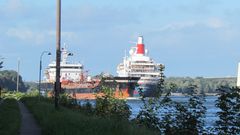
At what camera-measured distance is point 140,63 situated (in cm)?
12112

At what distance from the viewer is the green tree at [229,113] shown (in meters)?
14.9

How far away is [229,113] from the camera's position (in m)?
15.1

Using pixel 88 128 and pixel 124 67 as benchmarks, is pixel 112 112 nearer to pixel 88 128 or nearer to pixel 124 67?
pixel 88 128

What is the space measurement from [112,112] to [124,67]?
320 feet

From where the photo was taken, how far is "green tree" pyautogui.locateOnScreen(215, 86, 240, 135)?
1494 cm

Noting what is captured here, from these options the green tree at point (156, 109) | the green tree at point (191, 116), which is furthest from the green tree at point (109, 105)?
the green tree at point (191, 116)

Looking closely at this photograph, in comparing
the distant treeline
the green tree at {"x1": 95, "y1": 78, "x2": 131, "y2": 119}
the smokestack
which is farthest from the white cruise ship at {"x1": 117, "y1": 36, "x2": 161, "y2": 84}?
the green tree at {"x1": 95, "y1": 78, "x2": 131, "y2": 119}

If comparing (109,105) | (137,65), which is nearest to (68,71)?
(137,65)

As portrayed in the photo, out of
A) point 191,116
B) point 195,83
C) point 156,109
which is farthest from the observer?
point 195,83

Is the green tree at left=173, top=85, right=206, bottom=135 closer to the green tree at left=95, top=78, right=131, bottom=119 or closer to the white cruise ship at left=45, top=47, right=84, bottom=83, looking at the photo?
the green tree at left=95, top=78, right=131, bottom=119

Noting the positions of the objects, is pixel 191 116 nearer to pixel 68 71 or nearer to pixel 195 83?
pixel 195 83

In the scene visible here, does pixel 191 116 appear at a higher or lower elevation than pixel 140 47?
lower

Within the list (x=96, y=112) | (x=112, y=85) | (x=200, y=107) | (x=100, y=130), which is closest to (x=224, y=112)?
(x=200, y=107)

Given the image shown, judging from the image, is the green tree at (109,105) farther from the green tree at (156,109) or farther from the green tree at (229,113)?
the green tree at (229,113)
